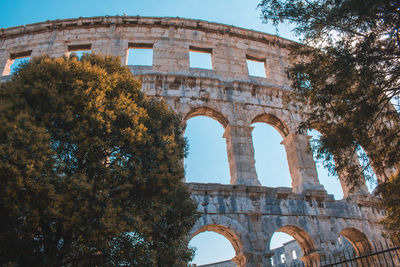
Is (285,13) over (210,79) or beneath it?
beneath

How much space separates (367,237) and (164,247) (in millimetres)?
8207

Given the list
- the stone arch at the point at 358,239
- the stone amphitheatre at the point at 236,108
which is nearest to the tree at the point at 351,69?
the stone amphitheatre at the point at 236,108

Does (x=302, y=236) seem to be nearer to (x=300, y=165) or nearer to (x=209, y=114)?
(x=300, y=165)

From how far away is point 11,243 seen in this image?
4.56 metres

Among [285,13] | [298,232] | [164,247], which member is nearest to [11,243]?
[164,247]

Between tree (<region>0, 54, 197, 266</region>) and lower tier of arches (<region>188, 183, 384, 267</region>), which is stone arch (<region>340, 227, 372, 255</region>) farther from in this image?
tree (<region>0, 54, 197, 266</region>)

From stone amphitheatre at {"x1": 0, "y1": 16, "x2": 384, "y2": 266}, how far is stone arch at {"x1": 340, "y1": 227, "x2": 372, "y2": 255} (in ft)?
0.13

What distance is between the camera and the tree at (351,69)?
6039mm

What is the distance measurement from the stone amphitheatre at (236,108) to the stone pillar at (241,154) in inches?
1.4

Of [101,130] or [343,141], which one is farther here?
[343,141]

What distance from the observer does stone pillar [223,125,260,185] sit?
995cm

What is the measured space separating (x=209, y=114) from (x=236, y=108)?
1.06 metres

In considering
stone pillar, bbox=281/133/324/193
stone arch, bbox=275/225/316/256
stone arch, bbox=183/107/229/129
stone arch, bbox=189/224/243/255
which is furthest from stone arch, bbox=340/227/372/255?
stone arch, bbox=183/107/229/129

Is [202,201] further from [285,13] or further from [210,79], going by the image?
[285,13]
